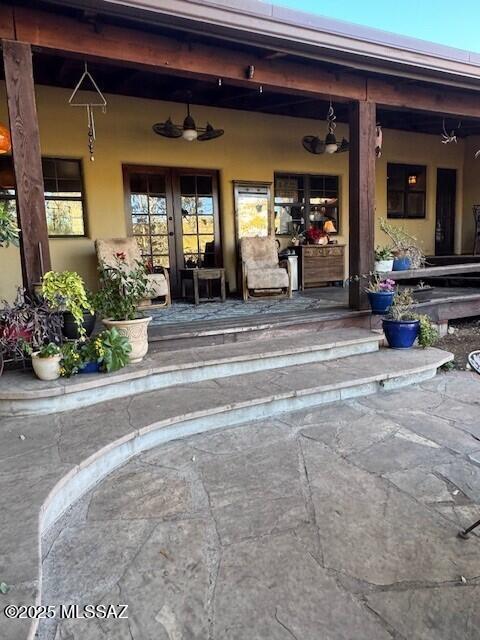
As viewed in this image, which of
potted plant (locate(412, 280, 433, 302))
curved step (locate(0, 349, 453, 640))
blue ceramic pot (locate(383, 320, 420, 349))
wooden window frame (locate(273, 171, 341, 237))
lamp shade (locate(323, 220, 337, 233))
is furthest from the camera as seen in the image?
lamp shade (locate(323, 220, 337, 233))

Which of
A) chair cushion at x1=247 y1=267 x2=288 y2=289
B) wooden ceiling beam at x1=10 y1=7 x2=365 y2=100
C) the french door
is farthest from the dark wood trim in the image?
the french door

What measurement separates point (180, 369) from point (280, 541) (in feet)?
5.74

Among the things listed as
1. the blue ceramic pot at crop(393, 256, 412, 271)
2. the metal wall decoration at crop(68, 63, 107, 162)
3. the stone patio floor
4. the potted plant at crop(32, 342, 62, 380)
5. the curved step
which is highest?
the metal wall decoration at crop(68, 63, 107, 162)

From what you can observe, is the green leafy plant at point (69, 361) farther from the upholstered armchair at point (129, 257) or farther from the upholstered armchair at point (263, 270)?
the upholstered armchair at point (263, 270)

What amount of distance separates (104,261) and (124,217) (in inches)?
33.3

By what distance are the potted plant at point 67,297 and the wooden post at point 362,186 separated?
2727mm

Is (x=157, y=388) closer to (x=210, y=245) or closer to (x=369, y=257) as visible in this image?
(x=369, y=257)

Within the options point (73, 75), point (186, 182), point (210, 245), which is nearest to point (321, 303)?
point (210, 245)

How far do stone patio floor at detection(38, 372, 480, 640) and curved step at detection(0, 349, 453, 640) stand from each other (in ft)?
0.36

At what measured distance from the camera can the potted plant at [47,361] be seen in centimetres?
296

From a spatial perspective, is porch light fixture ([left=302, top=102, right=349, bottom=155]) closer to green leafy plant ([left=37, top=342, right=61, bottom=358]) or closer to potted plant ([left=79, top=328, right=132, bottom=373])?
potted plant ([left=79, top=328, right=132, bottom=373])

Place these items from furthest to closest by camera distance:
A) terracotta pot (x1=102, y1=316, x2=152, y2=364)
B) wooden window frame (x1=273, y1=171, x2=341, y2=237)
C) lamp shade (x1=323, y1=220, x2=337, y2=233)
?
lamp shade (x1=323, y1=220, x2=337, y2=233) → wooden window frame (x1=273, y1=171, x2=341, y2=237) → terracotta pot (x1=102, y1=316, x2=152, y2=364)

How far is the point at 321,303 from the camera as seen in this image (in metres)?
5.61

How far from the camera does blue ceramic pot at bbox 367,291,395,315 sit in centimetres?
450
